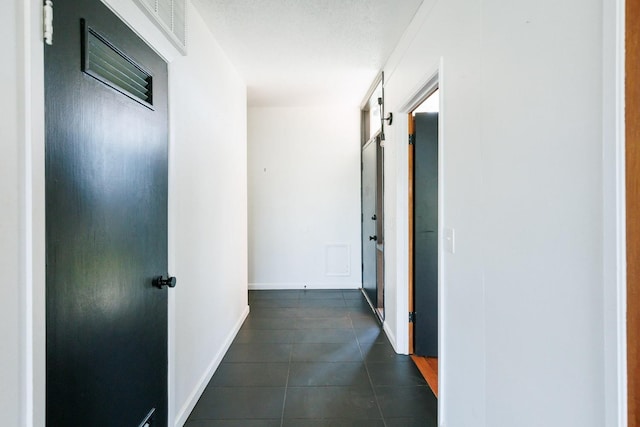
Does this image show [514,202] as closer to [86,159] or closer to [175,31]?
[86,159]

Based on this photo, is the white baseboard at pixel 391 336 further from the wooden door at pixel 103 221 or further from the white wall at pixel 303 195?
the wooden door at pixel 103 221

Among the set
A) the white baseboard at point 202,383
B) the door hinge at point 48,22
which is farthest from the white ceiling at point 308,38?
the white baseboard at point 202,383

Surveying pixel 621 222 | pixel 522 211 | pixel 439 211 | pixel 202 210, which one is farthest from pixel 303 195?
pixel 621 222

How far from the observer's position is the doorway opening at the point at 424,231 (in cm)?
265

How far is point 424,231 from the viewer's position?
105 inches

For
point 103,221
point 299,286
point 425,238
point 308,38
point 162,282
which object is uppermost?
point 308,38

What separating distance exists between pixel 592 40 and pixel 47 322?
5.33 ft

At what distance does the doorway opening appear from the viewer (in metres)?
2.65

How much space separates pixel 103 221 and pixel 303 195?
143 inches

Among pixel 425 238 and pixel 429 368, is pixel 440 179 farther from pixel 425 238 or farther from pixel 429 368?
pixel 429 368

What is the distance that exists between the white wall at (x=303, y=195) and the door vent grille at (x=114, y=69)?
10.7 feet

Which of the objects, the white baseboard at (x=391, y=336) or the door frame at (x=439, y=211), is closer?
the door frame at (x=439, y=211)

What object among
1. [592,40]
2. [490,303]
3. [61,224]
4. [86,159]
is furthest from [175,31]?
[490,303]

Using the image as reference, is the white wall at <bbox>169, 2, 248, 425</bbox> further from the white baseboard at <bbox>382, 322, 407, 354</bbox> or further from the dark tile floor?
the white baseboard at <bbox>382, 322, 407, 354</bbox>
